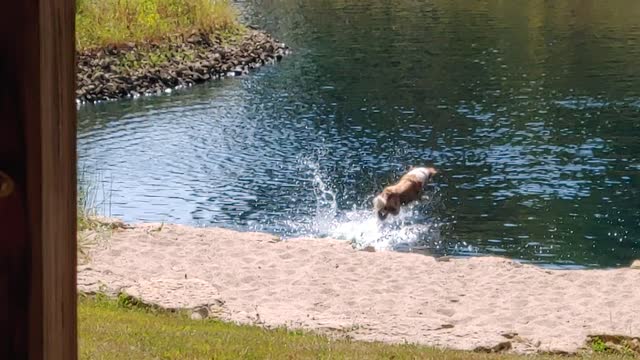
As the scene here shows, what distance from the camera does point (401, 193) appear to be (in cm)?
1661

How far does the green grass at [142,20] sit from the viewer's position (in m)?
28.3

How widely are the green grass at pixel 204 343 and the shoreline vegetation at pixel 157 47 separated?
710 inches

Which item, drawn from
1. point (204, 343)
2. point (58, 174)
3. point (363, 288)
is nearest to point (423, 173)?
point (363, 288)

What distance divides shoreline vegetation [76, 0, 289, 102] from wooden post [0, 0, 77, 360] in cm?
2455

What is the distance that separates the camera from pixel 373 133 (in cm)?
2189

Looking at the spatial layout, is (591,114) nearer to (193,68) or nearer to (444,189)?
(444,189)

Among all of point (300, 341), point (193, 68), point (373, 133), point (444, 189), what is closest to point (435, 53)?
point (193, 68)

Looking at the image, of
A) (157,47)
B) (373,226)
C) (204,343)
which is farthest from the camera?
(157,47)

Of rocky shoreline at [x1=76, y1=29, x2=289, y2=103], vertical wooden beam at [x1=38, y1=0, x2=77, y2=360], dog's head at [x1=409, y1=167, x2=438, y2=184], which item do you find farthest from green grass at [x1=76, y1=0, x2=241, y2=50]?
vertical wooden beam at [x1=38, y1=0, x2=77, y2=360]

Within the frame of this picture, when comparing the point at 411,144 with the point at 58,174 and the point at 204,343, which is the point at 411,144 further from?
the point at 58,174

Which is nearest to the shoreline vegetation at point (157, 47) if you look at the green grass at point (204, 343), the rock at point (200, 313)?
the rock at point (200, 313)

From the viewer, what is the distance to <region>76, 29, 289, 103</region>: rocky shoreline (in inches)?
1037

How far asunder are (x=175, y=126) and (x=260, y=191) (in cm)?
567

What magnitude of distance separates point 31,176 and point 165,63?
2792 cm
